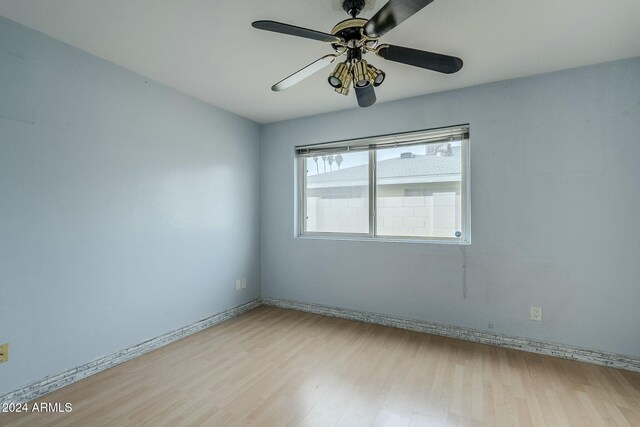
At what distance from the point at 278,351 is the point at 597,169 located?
2891 mm

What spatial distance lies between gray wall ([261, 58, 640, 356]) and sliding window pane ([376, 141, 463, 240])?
0.61ft

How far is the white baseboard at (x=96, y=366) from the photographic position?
177cm

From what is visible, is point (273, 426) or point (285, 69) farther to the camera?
point (285, 69)

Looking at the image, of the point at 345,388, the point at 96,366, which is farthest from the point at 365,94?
the point at 96,366

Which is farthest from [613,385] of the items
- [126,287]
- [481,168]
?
[126,287]

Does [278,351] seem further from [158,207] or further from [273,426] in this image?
[158,207]

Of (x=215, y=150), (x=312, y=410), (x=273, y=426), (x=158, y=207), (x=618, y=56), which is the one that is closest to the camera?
(x=273, y=426)

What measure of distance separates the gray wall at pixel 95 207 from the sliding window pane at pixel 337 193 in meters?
1.06

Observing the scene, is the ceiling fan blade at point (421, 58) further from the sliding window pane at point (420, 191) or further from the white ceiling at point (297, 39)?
the sliding window pane at point (420, 191)

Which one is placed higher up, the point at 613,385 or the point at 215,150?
the point at 215,150

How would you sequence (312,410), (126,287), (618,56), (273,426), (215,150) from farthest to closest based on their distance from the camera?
(215,150)
(126,287)
(618,56)
(312,410)
(273,426)

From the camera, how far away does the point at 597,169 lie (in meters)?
2.24

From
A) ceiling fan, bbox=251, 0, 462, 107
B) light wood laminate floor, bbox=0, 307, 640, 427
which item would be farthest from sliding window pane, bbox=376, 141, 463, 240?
ceiling fan, bbox=251, 0, 462, 107

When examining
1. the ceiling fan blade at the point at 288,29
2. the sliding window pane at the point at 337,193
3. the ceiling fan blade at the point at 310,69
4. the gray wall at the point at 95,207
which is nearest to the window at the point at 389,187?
the sliding window pane at the point at 337,193
